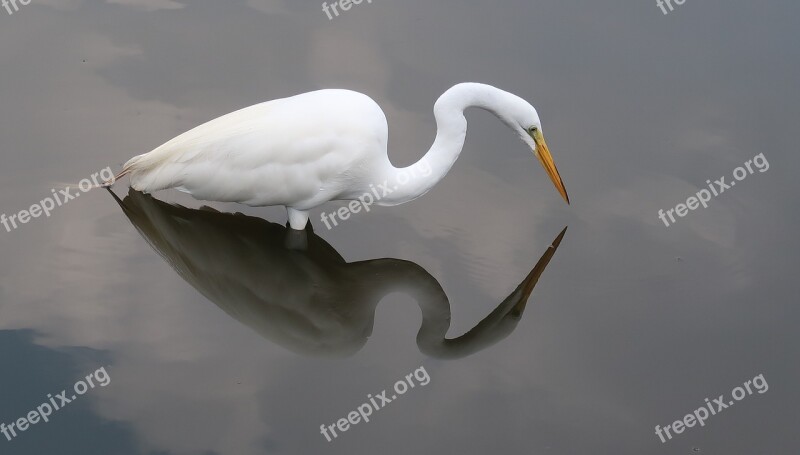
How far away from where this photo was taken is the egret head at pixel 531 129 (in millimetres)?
5191

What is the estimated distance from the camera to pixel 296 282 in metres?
5.25

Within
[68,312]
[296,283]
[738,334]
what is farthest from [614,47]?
[68,312]

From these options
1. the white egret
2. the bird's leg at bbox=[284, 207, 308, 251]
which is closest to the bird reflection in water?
the bird's leg at bbox=[284, 207, 308, 251]

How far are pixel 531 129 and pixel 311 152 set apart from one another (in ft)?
3.74

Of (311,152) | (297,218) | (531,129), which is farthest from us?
(297,218)

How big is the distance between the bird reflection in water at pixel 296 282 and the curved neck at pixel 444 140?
15.6 inches

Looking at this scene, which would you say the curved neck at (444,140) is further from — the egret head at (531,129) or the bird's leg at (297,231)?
the bird's leg at (297,231)

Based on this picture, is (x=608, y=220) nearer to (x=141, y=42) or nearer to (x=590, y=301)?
(x=590, y=301)

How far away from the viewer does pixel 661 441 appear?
178 inches

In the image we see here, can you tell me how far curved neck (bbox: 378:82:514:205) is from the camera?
206 inches

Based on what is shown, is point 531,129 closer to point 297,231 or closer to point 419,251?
point 419,251

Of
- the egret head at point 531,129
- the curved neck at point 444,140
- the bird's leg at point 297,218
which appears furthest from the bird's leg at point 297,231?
the egret head at point 531,129

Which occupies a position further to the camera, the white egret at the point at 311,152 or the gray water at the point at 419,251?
the white egret at the point at 311,152

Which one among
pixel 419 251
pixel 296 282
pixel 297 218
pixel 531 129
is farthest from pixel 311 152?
pixel 531 129
